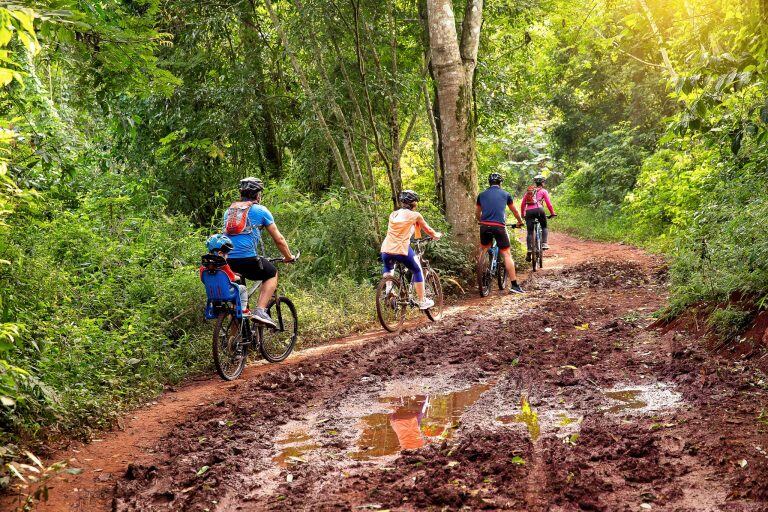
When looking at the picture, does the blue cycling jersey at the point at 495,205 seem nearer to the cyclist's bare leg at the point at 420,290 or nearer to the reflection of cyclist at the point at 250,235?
the cyclist's bare leg at the point at 420,290

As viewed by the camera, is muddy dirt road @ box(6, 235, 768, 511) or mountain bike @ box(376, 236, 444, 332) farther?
mountain bike @ box(376, 236, 444, 332)

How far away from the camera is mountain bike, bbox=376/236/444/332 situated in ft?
35.5

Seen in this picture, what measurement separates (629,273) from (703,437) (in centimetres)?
1070

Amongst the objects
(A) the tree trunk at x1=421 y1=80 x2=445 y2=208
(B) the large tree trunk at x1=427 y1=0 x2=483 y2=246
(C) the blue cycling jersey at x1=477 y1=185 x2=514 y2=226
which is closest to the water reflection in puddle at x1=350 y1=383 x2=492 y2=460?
(C) the blue cycling jersey at x1=477 y1=185 x2=514 y2=226

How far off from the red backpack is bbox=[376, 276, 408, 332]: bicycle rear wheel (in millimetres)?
2779

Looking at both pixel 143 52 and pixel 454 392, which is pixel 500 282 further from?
pixel 143 52

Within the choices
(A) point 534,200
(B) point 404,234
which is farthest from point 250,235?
(A) point 534,200

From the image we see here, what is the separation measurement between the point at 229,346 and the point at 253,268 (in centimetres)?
102

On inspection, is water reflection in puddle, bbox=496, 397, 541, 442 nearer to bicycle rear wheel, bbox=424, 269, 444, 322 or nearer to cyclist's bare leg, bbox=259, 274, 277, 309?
cyclist's bare leg, bbox=259, 274, 277, 309

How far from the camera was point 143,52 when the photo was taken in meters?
7.95

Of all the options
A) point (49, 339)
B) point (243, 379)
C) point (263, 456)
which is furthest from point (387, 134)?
point (263, 456)

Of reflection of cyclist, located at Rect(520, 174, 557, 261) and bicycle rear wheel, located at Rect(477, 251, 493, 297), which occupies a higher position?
reflection of cyclist, located at Rect(520, 174, 557, 261)

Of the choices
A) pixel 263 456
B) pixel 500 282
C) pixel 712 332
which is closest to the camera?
pixel 263 456

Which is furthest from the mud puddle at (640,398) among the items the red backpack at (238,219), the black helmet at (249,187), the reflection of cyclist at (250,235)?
the black helmet at (249,187)
